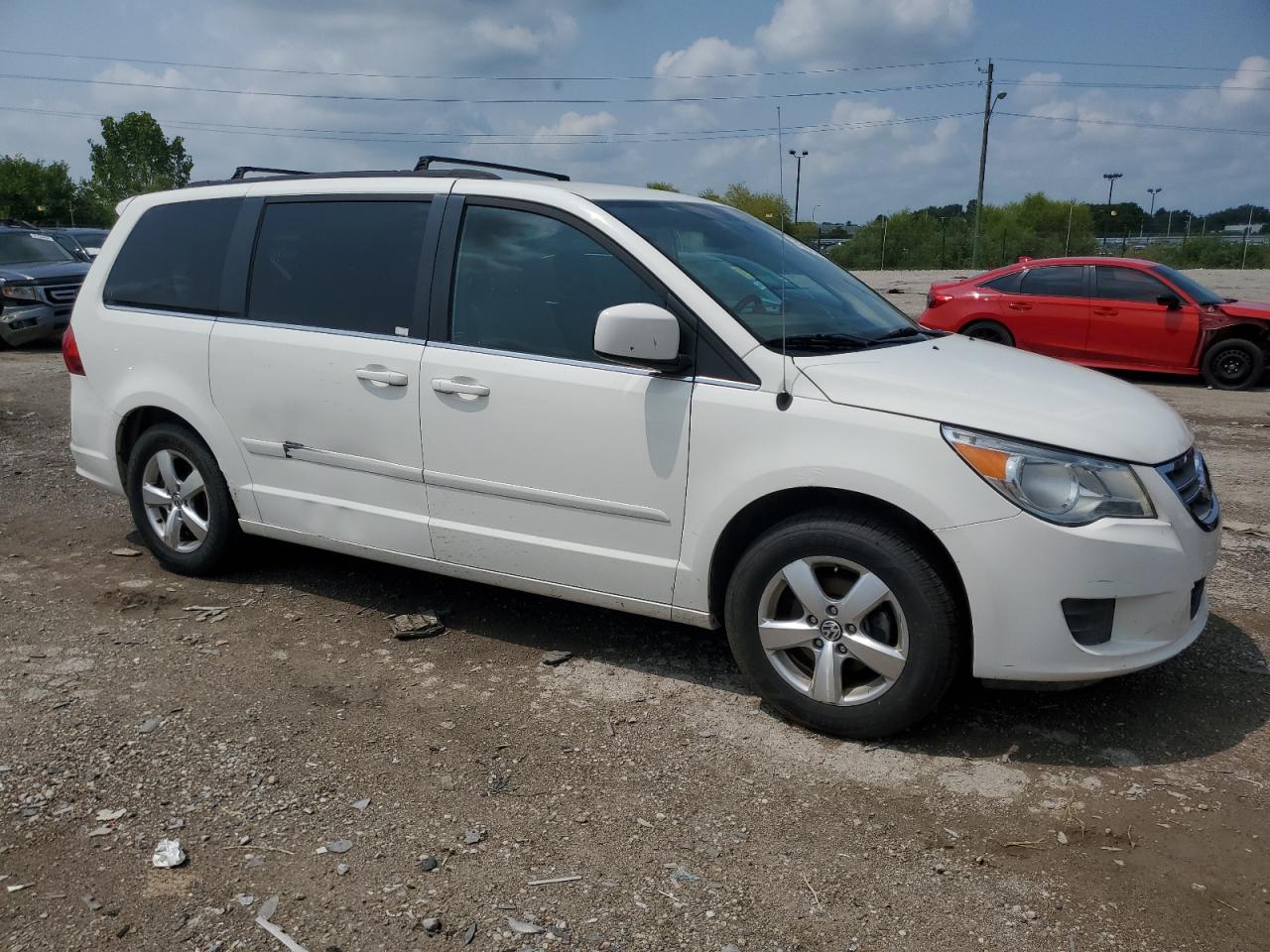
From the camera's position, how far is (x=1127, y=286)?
12445mm

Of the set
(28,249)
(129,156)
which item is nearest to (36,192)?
(129,156)

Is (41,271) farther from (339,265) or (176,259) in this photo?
(339,265)

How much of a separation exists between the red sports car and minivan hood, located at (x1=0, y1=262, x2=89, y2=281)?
12.8 m

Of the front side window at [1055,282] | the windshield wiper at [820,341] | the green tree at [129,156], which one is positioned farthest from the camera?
the green tree at [129,156]

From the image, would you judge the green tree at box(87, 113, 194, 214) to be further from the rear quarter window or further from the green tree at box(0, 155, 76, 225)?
the rear quarter window

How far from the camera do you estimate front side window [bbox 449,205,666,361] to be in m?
4.05

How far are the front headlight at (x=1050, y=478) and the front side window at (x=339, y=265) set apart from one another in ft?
7.56

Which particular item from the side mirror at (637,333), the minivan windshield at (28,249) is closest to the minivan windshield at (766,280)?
the side mirror at (637,333)

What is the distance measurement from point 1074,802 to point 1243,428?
773 centimetres

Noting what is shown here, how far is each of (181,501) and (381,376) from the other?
1.58m

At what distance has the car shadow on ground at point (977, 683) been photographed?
371 cm

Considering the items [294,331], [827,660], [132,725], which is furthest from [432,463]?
[827,660]

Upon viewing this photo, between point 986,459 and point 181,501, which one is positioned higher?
point 986,459

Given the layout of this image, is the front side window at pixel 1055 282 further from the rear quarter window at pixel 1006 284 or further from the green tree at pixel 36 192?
the green tree at pixel 36 192
